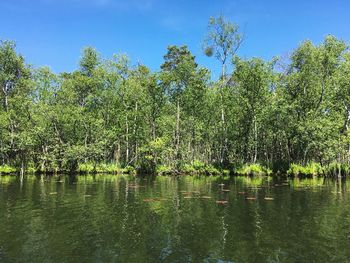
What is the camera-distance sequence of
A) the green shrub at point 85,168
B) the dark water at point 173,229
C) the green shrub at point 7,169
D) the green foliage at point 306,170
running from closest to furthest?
the dark water at point 173,229 → the green foliage at point 306,170 → the green shrub at point 7,169 → the green shrub at point 85,168

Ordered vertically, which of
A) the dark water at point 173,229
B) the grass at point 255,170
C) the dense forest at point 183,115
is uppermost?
the dense forest at point 183,115

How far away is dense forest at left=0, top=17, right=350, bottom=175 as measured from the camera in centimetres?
5444

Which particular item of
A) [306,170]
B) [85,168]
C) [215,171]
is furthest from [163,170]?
[306,170]

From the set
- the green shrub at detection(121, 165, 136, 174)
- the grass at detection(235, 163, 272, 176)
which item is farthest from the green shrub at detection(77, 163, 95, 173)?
the grass at detection(235, 163, 272, 176)

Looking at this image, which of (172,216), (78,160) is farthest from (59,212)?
(78,160)

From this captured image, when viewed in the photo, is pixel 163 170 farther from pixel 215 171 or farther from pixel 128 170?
pixel 215 171

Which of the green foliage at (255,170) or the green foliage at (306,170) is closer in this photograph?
the green foliage at (306,170)

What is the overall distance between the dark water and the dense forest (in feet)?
100

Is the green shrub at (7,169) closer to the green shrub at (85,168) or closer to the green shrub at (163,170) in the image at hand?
the green shrub at (85,168)

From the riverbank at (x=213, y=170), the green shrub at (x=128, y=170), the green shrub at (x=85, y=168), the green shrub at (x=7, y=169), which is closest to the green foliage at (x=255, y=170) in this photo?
the riverbank at (x=213, y=170)

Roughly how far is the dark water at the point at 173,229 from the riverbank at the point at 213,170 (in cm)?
2461

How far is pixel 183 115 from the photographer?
219 ft

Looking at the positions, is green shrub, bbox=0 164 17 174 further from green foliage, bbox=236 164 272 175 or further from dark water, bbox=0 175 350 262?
green foliage, bbox=236 164 272 175

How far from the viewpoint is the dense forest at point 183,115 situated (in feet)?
179
